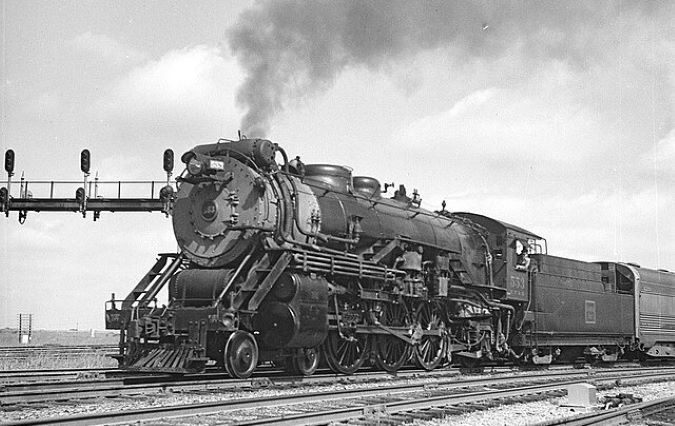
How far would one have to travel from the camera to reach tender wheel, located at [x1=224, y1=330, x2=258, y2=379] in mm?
13078

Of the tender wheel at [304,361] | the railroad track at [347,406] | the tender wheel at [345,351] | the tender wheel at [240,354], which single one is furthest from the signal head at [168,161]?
the railroad track at [347,406]

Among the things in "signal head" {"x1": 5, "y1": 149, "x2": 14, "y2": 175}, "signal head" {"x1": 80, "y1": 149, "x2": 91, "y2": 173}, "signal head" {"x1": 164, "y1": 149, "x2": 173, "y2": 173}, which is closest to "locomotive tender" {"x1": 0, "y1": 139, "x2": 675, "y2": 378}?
"signal head" {"x1": 164, "y1": 149, "x2": 173, "y2": 173}

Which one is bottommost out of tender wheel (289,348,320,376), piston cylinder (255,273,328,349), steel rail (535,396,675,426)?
steel rail (535,396,675,426)

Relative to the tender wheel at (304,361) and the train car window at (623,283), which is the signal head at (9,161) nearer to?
the tender wheel at (304,361)

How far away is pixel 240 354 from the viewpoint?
43.7 ft

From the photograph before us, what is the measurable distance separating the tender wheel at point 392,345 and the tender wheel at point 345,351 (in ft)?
1.46

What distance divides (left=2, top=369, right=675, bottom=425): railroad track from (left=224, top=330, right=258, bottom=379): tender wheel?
2134mm

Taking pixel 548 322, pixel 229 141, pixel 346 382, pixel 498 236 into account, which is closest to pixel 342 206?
pixel 229 141

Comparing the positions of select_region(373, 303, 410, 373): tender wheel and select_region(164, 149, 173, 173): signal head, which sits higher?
select_region(164, 149, 173, 173): signal head

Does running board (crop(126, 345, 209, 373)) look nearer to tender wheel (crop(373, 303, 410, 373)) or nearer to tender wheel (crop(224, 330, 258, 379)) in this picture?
tender wheel (crop(224, 330, 258, 379))

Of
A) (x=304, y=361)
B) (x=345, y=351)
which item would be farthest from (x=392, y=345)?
(x=304, y=361)

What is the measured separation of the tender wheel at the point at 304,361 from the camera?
48.5 ft

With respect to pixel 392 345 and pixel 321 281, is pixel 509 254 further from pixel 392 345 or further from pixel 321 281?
pixel 321 281

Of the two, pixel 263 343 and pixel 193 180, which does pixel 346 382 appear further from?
pixel 193 180
